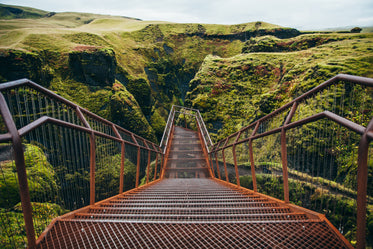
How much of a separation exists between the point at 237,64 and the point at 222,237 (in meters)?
14.2

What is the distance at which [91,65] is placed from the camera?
72.7ft

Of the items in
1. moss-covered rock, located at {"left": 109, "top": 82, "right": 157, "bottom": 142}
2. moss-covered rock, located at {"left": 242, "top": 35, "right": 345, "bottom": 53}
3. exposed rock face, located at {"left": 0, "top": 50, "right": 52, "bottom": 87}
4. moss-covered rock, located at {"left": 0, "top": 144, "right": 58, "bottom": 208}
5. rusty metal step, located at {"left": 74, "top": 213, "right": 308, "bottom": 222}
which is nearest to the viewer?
moss-covered rock, located at {"left": 0, "top": 144, "right": 58, "bottom": 208}

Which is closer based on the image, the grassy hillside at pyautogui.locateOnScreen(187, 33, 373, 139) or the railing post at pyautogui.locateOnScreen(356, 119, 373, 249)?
the railing post at pyautogui.locateOnScreen(356, 119, 373, 249)

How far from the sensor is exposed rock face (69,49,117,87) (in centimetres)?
2194

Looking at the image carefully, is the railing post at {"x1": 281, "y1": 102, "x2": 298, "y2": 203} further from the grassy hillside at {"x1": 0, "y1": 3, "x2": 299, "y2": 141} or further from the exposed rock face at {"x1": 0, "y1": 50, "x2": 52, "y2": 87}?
the grassy hillside at {"x1": 0, "y1": 3, "x2": 299, "y2": 141}

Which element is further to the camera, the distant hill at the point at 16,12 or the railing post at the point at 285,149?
the distant hill at the point at 16,12

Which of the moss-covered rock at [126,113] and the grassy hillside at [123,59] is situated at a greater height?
the grassy hillside at [123,59]

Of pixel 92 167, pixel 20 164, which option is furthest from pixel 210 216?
pixel 92 167

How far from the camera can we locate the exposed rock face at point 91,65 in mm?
21938

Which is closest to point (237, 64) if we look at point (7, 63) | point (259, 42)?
point (259, 42)

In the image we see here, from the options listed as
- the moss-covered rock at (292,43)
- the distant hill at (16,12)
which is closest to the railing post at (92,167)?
the moss-covered rock at (292,43)

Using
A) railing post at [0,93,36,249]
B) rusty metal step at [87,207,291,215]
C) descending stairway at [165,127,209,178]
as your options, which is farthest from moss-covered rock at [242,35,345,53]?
railing post at [0,93,36,249]

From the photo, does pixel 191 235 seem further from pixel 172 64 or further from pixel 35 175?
pixel 172 64

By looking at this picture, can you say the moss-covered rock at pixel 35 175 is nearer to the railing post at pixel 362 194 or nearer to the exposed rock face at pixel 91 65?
the railing post at pixel 362 194
